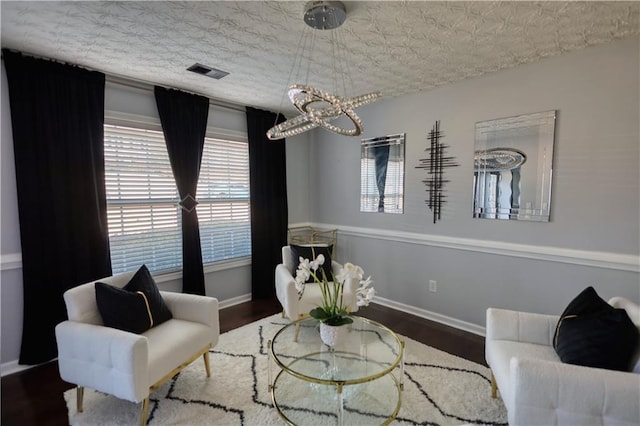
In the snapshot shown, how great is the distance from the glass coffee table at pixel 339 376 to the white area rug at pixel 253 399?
0.06 metres

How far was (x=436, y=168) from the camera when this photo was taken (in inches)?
124

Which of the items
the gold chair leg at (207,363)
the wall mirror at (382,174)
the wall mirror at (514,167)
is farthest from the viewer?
the wall mirror at (382,174)

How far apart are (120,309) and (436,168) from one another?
2.97m

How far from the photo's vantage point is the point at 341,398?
1.88 meters

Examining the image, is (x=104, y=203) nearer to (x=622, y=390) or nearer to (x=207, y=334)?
(x=207, y=334)

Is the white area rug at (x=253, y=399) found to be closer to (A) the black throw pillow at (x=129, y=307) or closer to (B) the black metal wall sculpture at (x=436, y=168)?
(A) the black throw pillow at (x=129, y=307)

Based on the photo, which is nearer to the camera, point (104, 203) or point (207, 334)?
point (207, 334)

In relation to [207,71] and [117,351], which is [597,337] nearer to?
[117,351]

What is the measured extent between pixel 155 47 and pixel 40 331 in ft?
7.70

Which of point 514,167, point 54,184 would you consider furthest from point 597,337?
Result: point 54,184

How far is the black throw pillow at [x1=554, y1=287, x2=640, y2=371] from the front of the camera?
1428 mm

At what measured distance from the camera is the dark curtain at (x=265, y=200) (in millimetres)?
3791

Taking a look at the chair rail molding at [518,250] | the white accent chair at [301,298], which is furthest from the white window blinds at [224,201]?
the chair rail molding at [518,250]

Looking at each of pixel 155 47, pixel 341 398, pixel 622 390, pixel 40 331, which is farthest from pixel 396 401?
pixel 155 47
